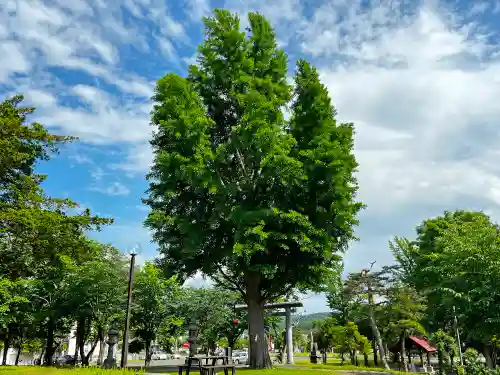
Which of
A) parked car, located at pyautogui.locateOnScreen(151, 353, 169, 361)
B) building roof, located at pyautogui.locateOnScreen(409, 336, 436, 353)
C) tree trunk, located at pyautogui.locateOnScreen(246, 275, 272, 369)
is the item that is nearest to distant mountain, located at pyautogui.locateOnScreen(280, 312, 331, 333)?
building roof, located at pyautogui.locateOnScreen(409, 336, 436, 353)

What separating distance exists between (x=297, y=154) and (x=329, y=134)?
75.1 inches

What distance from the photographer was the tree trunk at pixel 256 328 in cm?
1994

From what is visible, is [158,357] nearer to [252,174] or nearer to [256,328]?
[256,328]

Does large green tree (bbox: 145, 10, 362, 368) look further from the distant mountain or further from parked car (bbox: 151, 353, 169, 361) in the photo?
parked car (bbox: 151, 353, 169, 361)

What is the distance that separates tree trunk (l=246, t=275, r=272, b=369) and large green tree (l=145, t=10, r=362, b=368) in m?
0.05

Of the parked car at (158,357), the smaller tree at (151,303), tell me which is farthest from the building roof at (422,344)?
the parked car at (158,357)

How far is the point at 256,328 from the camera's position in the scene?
20.7 meters

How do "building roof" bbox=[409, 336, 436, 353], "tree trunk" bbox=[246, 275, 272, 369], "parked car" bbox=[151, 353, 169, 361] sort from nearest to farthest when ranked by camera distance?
1. "tree trunk" bbox=[246, 275, 272, 369]
2. "building roof" bbox=[409, 336, 436, 353]
3. "parked car" bbox=[151, 353, 169, 361]

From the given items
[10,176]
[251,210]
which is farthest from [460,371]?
[10,176]

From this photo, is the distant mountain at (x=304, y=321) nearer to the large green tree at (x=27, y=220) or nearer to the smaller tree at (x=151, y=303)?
the smaller tree at (x=151, y=303)

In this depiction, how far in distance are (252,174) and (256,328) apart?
7636mm

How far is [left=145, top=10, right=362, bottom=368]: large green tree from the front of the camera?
749 inches

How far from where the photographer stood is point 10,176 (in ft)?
75.0

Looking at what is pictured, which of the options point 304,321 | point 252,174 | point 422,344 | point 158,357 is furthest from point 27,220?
point 304,321
